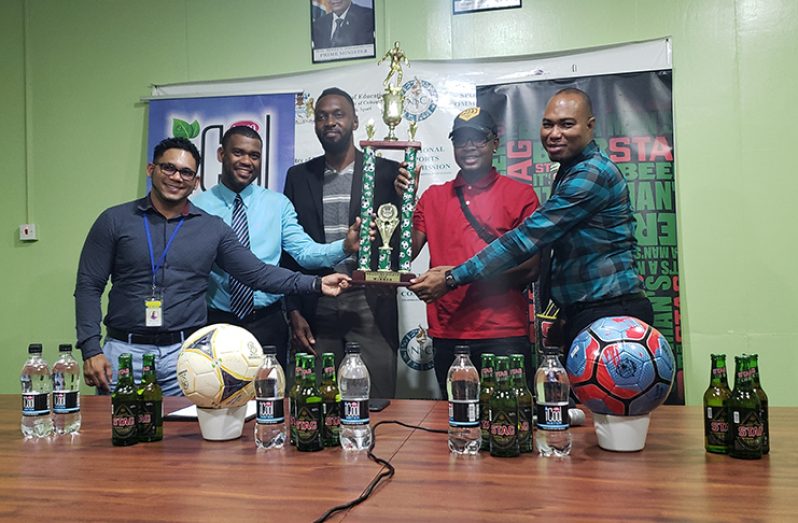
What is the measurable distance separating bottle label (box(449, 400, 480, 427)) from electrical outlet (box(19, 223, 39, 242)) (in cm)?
351

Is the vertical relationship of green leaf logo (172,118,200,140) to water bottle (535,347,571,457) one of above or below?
above

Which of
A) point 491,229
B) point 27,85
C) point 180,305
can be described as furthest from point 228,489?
point 27,85

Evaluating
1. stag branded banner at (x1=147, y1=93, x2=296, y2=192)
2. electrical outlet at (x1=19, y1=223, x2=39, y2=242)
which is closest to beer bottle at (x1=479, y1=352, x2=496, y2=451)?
stag branded banner at (x1=147, y1=93, x2=296, y2=192)

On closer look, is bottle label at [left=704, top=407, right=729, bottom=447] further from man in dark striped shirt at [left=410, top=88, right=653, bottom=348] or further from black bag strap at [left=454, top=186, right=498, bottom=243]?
black bag strap at [left=454, top=186, right=498, bottom=243]

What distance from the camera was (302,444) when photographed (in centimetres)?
169

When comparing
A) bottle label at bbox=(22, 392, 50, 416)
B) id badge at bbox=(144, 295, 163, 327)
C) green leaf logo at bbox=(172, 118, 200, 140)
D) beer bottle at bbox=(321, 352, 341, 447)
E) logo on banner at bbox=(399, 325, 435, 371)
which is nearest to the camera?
beer bottle at bbox=(321, 352, 341, 447)

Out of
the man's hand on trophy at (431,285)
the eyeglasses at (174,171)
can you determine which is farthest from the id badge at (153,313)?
the man's hand on trophy at (431,285)

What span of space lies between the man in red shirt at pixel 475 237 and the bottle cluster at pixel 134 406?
1.69 m

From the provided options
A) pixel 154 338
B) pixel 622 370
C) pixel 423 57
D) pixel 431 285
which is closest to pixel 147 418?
pixel 622 370

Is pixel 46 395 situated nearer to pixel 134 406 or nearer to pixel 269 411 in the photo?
pixel 134 406

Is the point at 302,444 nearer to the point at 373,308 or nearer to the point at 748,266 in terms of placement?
the point at 373,308

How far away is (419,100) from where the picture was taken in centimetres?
368

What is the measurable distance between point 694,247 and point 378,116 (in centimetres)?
181

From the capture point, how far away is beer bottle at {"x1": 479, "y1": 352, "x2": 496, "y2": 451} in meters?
1.61
